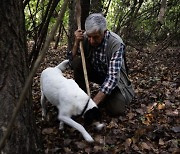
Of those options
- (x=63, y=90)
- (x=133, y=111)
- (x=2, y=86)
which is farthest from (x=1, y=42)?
(x=133, y=111)

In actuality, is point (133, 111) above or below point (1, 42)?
below

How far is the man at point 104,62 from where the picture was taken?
391 centimetres

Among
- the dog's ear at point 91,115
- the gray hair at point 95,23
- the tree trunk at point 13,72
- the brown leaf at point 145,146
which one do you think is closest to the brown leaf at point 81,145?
the dog's ear at point 91,115

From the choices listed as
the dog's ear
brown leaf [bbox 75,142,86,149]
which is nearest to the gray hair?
the dog's ear

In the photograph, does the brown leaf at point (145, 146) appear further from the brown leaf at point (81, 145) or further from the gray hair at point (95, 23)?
the gray hair at point (95, 23)

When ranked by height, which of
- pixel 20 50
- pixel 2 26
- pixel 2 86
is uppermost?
pixel 2 26

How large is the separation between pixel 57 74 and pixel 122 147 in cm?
124

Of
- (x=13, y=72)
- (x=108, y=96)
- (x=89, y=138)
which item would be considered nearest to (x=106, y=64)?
(x=108, y=96)

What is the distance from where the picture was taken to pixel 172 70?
23.4ft

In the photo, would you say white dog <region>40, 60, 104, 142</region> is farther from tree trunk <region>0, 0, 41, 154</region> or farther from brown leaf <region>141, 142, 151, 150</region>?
tree trunk <region>0, 0, 41, 154</region>

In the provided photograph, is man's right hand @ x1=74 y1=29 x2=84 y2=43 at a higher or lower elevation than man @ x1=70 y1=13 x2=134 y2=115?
higher

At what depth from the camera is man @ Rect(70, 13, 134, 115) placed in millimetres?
3910

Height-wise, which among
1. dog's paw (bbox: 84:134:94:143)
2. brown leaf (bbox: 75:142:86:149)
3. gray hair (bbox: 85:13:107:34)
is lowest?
brown leaf (bbox: 75:142:86:149)

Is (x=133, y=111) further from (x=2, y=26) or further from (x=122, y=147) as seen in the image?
(x=2, y=26)
